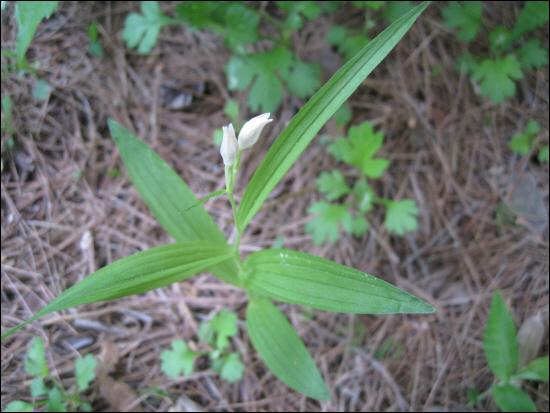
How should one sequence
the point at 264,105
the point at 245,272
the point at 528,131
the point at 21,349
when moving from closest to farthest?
1. the point at 245,272
2. the point at 21,349
3. the point at 264,105
4. the point at 528,131

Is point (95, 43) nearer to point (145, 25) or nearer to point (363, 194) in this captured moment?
point (145, 25)

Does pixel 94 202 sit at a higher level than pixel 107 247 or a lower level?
higher

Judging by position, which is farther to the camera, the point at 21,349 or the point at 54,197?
the point at 54,197

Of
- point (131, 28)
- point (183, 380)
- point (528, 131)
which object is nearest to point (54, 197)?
point (131, 28)

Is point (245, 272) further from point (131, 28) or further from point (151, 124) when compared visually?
point (131, 28)

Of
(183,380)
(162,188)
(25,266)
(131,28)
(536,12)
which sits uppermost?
(536,12)

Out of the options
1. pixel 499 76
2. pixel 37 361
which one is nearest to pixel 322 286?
pixel 37 361

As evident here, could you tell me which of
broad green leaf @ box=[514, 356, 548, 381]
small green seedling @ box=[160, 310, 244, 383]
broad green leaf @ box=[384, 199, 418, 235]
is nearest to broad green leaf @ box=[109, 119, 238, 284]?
small green seedling @ box=[160, 310, 244, 383]
